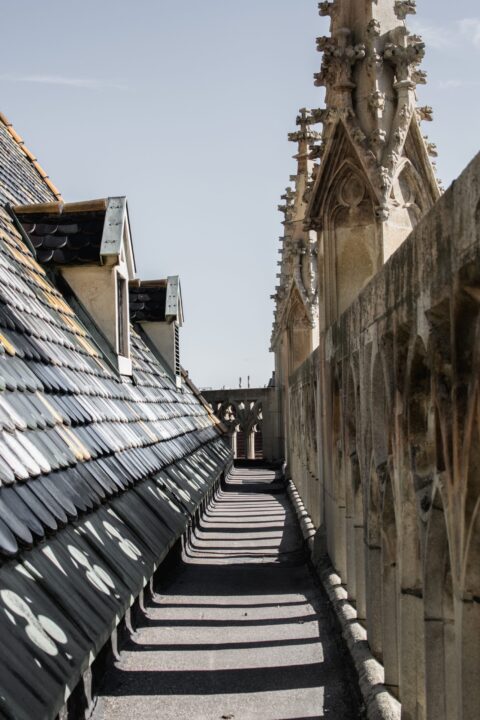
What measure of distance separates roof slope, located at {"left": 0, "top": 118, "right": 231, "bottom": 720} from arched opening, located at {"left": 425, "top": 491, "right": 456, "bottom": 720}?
49.4 inches

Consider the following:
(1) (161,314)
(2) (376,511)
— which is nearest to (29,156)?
(1) (161,314)

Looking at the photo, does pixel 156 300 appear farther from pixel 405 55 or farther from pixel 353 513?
pixel 353 513

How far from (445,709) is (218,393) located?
2702cm

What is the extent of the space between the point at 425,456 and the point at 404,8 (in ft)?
20.0

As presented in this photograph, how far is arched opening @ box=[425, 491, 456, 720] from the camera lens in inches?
150

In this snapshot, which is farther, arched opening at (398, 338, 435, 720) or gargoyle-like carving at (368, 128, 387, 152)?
gargoyle-like carving at (368, 128, 387, 152)

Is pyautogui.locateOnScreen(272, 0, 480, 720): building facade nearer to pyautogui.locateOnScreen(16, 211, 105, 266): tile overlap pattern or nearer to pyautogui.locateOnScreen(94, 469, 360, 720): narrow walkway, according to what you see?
pyautogui.locateOnScreen(94, 469, 360, 720): narrow walkway

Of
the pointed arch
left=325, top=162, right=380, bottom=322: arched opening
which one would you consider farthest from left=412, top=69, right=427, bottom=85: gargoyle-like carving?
the pointed arch

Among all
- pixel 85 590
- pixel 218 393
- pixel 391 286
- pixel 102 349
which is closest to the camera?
pixel 85 590

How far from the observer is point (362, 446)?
20.0ft

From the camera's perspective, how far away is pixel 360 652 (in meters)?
5.77

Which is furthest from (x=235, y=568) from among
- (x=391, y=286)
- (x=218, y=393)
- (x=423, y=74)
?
(x=218, y=393)

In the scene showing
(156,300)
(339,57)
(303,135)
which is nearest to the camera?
(339,57)

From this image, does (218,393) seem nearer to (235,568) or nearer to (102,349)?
(235,568)
